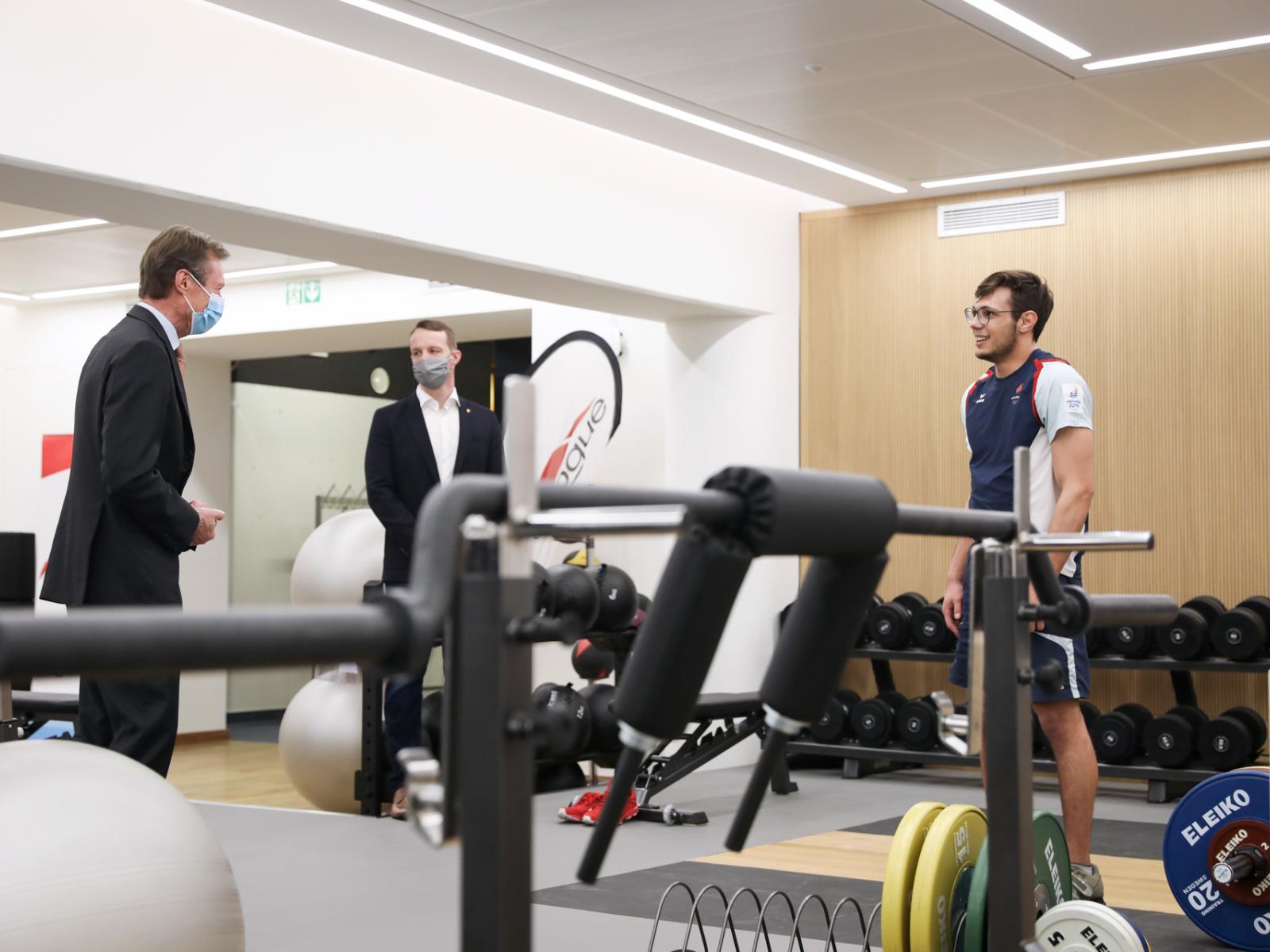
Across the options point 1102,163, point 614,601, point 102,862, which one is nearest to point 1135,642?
point 1102,163

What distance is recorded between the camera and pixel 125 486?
2.96 metres

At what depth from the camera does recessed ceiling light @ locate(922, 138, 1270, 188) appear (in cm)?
595

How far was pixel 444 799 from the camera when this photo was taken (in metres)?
0.95

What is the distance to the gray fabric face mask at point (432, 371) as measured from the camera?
17.2ft

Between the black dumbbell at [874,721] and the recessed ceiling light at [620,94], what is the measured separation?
7.76 feet

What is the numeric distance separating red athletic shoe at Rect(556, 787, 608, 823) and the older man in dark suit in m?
2.31

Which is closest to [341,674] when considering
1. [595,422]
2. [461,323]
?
[595,422]

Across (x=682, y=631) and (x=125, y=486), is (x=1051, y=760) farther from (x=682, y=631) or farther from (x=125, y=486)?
(x=682, y=631)

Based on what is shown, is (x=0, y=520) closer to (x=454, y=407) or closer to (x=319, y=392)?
(x=319, y=392)

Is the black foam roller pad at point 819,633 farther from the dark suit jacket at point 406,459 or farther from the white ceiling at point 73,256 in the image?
the white ceiling at point 73,256

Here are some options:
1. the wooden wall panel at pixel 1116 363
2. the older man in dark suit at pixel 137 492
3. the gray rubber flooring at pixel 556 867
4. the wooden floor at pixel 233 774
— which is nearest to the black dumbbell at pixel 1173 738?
the gray rubber flooring at pixel 556 867

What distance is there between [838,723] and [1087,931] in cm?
423

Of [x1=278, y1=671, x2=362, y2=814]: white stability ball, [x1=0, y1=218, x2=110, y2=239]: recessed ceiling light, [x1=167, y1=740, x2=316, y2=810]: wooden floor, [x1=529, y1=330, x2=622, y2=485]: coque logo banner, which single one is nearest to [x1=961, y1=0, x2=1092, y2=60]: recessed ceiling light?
[x1=529, y1=330, x2=622, y2=485]: coque logo banner

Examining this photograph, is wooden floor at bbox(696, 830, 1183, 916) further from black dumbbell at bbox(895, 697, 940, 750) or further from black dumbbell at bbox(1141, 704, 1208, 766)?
black dumbbell at bbox(895, 697, 940, 750)
